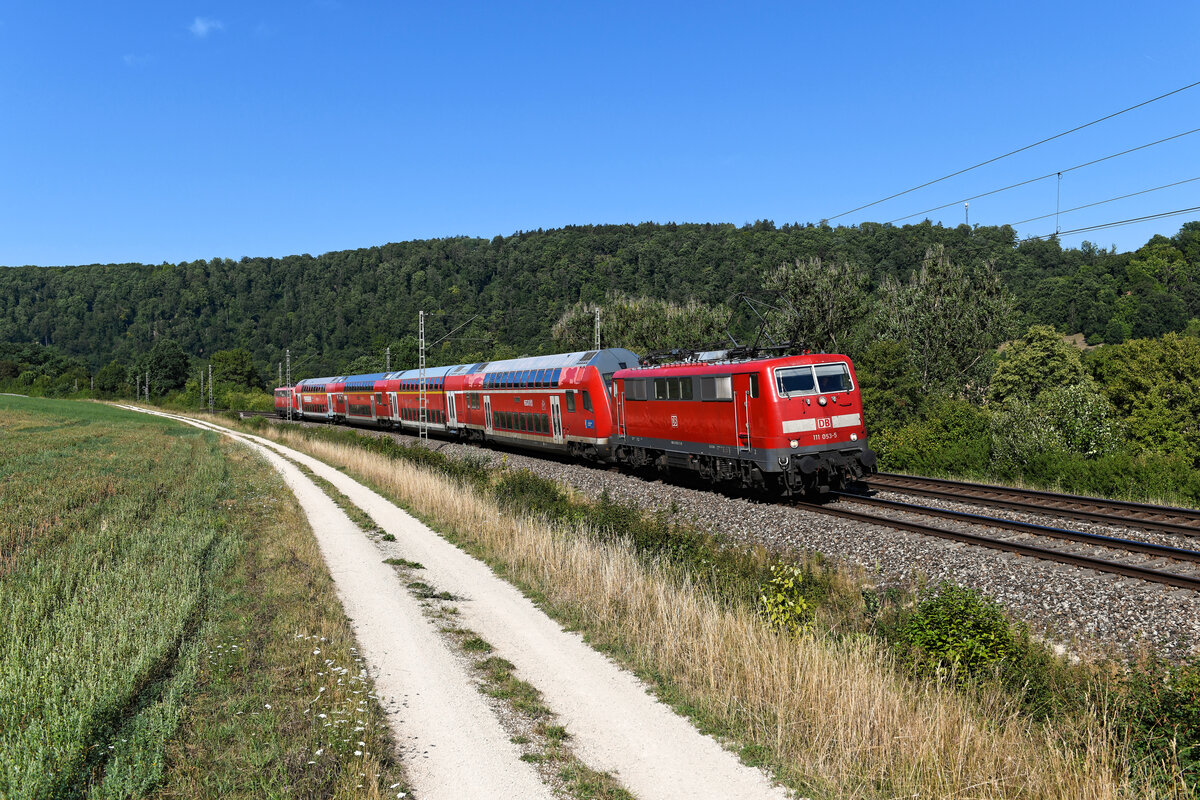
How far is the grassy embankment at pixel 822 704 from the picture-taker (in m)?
6.38

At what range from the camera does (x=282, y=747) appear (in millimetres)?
7328

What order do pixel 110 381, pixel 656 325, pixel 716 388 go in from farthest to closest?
pixel 110 381 < pixel 656 325 < pixel 716 388

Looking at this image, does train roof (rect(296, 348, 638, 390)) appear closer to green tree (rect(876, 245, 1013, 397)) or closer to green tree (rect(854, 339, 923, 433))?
green tree (rect(854, 339, 923, 433))

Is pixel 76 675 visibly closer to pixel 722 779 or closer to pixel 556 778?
pixel 556 778

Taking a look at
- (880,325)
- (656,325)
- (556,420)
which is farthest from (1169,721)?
(656,325)

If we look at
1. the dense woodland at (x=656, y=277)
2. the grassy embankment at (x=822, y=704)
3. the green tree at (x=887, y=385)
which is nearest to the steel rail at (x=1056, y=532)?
the grassy embankment at (x=822, y=704)

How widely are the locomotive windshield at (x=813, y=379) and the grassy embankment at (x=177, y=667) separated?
40.5 feet

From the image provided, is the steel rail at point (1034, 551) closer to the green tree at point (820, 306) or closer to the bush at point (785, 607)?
the bush at point (785, 607)

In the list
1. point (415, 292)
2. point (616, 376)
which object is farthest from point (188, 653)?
point (415, 292)

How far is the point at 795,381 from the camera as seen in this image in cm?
2031

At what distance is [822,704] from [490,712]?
11.8ft

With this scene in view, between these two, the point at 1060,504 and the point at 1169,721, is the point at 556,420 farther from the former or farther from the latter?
the point at 1169,721

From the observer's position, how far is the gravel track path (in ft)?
33.9

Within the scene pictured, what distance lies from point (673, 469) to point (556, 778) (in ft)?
65.4
